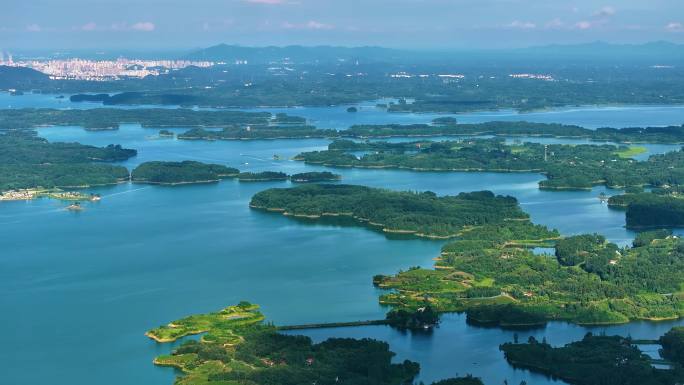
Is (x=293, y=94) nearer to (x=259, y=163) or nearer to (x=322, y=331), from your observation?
(x=259, y=163)

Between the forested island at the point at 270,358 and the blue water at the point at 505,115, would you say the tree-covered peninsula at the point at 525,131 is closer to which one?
the blue water at the point at 505,115

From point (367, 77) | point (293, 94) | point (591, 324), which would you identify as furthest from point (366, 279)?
point (367, 77)

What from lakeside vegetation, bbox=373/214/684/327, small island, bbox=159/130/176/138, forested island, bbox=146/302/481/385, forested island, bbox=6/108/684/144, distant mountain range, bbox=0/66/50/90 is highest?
distant mountain range, bbox=0/66/50/90

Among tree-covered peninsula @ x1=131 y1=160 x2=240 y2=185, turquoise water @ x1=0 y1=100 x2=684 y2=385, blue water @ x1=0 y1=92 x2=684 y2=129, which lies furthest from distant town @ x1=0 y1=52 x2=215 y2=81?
turquoise water @ x1=0 y1=100 x2=684 y2=385

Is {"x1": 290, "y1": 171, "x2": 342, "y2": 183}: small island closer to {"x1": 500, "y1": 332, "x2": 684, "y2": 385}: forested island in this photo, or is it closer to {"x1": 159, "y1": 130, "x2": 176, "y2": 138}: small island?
{"x1": 159, "y1": 130, "x2": 176, "y2": 138}: small island

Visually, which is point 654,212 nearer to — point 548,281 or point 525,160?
point 548,281

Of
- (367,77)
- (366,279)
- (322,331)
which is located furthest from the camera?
(367,77)
